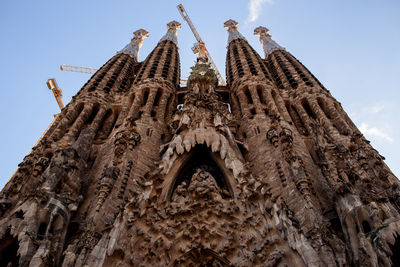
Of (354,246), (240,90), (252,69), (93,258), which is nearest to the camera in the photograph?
(93,258)

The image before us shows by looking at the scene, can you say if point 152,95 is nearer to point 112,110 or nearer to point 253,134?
point 112,110

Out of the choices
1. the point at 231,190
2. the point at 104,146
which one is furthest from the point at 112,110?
the point at 231,190

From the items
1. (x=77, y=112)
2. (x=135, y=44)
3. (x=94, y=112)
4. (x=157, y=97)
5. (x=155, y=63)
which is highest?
(x=135, y=44)

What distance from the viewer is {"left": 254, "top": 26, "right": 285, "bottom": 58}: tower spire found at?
3124cm

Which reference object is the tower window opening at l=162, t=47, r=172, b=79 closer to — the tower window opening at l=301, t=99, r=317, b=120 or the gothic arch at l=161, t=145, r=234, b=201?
the tower window opening at l=301, t=99, r=317, b=120

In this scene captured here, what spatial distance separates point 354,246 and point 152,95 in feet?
46.9

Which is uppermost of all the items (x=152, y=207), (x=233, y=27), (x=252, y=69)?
(x=233, y=27)

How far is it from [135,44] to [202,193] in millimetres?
27249

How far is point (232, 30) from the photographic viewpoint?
37.2 metres

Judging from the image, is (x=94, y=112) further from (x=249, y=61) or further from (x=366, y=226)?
(x=366, y=226)

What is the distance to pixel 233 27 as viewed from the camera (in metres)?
38.4

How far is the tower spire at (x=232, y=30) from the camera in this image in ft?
113

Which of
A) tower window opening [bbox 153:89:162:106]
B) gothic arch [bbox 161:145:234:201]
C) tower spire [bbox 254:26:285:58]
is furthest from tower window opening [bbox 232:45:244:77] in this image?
gothic arch [bbox 161:145:234:201]

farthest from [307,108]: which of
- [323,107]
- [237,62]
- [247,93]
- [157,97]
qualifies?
[157,97]
